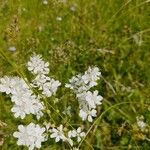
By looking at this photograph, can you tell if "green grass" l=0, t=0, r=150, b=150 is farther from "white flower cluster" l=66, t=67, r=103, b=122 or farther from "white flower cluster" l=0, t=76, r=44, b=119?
"white flower cluster" l=0, t=76, r=44, b=119

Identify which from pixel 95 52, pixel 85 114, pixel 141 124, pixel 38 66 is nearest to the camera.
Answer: pixel 85 114

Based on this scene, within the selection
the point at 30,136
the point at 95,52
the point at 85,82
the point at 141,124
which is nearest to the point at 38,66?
the point at 85,82

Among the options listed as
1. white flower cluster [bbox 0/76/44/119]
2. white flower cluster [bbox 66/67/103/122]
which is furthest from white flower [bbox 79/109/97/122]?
white flower cluster [bbox 0/76/44/119]

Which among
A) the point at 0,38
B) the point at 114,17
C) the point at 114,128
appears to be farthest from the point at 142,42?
the point at 0,38

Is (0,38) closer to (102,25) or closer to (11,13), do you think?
(11,13)

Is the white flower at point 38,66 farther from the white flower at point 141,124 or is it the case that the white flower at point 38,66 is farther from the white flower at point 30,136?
the white flower at point 141,124

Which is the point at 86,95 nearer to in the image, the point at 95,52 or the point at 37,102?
the point at 37,102
